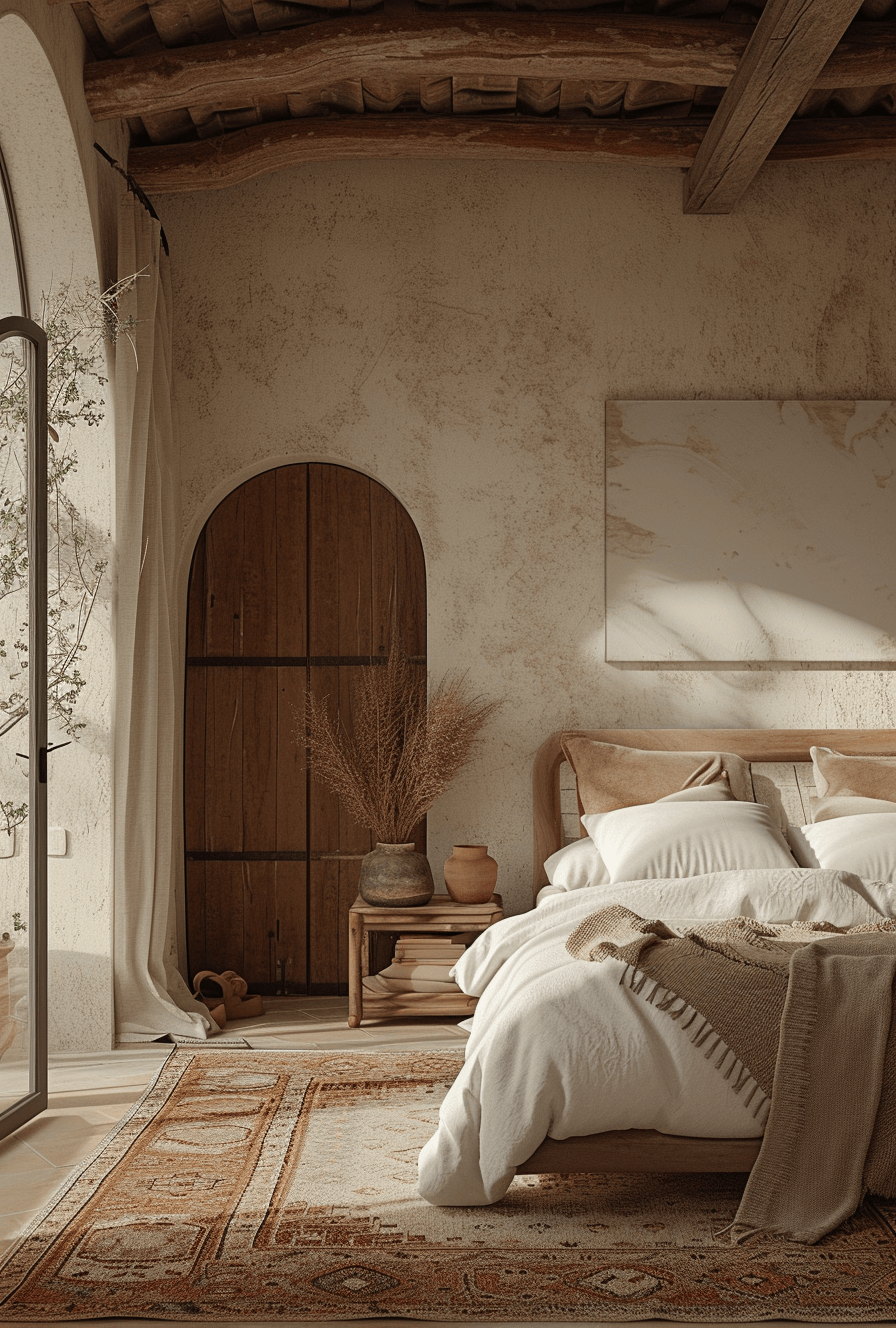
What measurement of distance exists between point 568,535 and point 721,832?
4.79 feet

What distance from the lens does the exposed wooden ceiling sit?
3869mm

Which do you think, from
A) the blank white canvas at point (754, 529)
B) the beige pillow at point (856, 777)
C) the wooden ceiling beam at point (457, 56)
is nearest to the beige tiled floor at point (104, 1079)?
the beige pillow at point (856, 777)

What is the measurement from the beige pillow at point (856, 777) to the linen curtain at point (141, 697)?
2.49 meters

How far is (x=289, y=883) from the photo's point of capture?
4980 millimetres

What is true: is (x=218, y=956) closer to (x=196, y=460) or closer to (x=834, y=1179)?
(x=196, y=460)

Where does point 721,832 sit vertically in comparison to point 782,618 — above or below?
Result: below

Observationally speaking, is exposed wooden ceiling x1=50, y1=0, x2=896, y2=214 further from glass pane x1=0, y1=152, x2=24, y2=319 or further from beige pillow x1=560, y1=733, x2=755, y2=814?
beige pillow x1=560, y1=733, x2=755, y2=814

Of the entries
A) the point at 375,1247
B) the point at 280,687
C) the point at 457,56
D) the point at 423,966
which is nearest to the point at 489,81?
the point at 457,56

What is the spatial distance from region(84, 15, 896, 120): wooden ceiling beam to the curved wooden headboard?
2.36 metres

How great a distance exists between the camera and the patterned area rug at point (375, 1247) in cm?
225

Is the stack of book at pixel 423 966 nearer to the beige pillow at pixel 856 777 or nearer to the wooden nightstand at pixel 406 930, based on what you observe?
the wooden nightstand at pixel 406 930

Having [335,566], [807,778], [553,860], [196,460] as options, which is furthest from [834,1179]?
[196,460]

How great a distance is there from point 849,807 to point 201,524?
2.83 meters

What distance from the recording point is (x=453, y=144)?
4.68 meters
